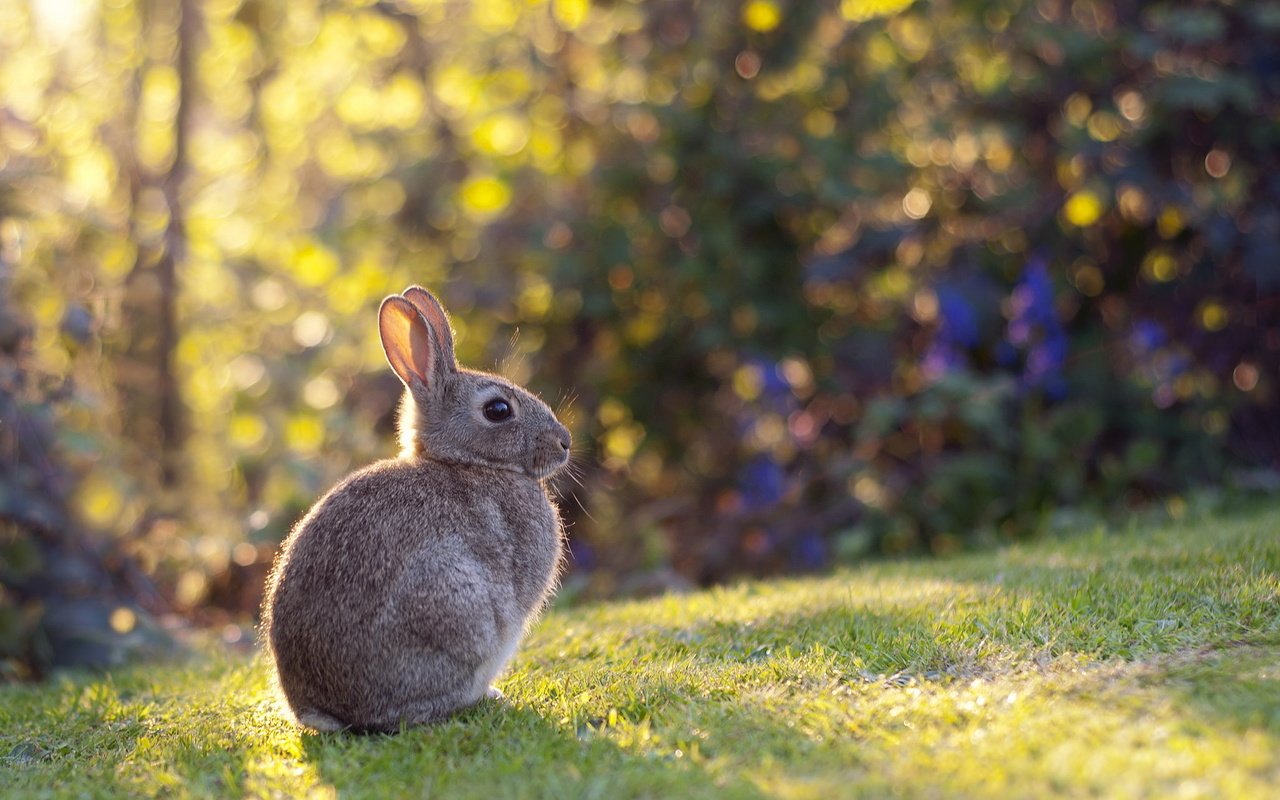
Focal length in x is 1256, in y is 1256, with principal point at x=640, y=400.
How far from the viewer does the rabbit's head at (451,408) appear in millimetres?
4887

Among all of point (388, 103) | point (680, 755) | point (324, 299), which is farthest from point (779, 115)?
point (680, 755)

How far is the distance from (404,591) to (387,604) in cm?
7

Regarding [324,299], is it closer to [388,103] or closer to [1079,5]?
[388,103]

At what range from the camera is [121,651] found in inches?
262

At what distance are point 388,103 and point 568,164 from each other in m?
3.23

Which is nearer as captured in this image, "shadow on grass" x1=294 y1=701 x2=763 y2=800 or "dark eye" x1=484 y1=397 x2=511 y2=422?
"shadow on grass" x1=294 y1=701 x2=763 y2=800

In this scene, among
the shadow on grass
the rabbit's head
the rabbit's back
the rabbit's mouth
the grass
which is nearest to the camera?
the grass

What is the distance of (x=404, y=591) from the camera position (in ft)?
13.5

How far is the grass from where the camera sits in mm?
3141

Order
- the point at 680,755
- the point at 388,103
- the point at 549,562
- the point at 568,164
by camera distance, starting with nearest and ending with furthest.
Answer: the point at 680,755, the point at 549,562, the point at 568,164, the point at 388,103

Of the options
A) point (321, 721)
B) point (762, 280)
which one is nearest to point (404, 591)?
point (321, 721)

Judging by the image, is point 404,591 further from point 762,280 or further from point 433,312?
point 762,280

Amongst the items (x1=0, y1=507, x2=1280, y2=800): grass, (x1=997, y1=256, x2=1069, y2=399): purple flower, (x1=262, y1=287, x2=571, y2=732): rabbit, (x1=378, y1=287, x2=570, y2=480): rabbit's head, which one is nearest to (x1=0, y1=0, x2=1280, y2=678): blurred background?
(x1=997, y1=256, x2=1069, y2=399): purple flower

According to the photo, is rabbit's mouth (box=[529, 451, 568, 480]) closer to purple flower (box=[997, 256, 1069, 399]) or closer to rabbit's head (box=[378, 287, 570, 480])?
rabbit's head (box=[378, 287, 570, 480])
